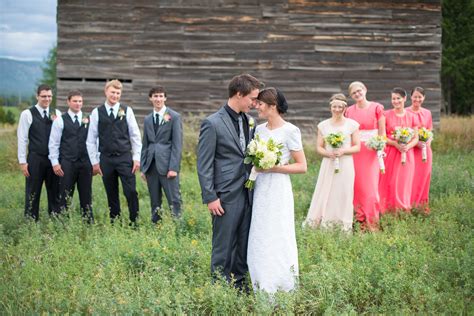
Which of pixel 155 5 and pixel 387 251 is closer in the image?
pixel 387 251

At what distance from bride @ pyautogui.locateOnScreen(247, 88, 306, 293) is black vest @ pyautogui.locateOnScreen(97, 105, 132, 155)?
3.39 metres

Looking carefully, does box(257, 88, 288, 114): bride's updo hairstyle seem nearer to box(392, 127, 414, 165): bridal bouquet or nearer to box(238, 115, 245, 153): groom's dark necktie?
box(238, 115, 245, 153): groom's dark necktie

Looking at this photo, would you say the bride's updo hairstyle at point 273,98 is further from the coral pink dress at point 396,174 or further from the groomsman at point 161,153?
the coral pink dress at point 396,174

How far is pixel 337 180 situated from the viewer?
891cm

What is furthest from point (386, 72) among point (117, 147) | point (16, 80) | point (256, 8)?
point (16, 80)

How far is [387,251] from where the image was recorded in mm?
6867

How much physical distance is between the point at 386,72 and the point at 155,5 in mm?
6646

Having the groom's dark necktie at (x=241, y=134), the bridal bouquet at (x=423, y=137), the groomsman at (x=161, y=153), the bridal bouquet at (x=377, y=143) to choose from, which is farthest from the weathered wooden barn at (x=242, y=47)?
the groom's dark necktie at (x=241, y=134)

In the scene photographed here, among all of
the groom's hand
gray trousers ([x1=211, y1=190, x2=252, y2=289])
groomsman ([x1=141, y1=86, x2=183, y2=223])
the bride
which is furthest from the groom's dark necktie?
groomsman ([x1=141, y1=86, x2=183, y2=223])

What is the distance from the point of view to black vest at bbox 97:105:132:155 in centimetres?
864

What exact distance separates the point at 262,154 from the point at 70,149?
14.5 ft

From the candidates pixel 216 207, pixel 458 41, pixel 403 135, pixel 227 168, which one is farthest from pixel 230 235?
pixel 458 41

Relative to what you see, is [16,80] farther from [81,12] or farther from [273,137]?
[273,137]

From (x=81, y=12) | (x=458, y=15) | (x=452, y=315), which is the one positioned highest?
(x=458, y=15)
